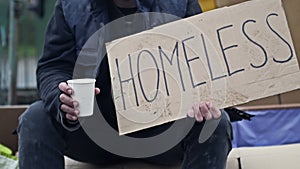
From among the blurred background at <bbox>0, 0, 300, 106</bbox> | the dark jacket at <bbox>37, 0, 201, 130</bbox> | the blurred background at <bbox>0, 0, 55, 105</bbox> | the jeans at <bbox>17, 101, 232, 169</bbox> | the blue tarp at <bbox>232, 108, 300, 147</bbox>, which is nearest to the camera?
the jeans at <bbox>17, 101, 232, 169</bbox>

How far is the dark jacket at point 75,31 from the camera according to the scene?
1.17 metres

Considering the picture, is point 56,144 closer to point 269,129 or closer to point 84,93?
point 84,93

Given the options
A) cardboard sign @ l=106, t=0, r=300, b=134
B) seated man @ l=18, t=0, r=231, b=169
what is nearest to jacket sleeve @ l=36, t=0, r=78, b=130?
seated man @ l=18, t=0, r=231, b=169

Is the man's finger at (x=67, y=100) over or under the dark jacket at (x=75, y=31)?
under

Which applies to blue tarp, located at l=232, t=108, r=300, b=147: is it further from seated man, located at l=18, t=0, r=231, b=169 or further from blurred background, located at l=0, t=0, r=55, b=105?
blurred background, located at l=0, t=0, r=55, b=105

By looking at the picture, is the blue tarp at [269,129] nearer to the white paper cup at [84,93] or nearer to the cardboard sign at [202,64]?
the cardboard sign at [202,64]

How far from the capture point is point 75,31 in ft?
3.97

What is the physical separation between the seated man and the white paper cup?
1cm

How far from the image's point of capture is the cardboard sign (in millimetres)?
1096

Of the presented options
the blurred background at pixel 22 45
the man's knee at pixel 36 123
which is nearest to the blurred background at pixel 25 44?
the blurred background at pixel 22 45

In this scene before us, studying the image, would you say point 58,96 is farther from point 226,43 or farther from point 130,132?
point 226,43

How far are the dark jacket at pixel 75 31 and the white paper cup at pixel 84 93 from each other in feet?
0.59

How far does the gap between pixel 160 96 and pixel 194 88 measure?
73mm

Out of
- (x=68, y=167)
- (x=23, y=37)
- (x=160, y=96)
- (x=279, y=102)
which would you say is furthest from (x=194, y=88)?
(x=23, y=37)
